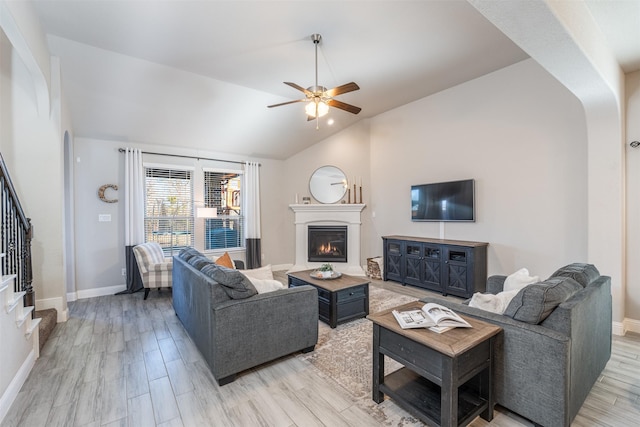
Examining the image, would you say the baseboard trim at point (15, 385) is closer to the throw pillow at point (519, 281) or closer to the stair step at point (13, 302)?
the stair step at point (13, 302)

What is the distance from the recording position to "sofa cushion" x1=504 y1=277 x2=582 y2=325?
1693 millimetres

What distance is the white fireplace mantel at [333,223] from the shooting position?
6.05 metres

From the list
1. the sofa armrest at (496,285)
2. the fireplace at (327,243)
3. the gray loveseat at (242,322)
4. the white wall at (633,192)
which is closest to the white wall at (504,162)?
the white wall at (633,192)

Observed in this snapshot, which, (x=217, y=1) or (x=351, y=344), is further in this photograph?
(x=351, y=344)

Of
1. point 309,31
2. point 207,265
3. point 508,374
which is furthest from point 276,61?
point 508,374

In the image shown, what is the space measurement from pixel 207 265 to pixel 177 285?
113cm

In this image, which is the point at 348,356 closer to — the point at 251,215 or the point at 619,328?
the point at 619,328

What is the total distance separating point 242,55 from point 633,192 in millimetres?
4719

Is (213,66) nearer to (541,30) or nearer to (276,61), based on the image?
(276,61)

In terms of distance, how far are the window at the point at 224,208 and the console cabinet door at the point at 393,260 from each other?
3.10 m

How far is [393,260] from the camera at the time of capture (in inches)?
207

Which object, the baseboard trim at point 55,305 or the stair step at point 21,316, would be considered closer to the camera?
the stair step at point 21,316

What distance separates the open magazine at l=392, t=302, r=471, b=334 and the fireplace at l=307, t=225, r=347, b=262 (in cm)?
424

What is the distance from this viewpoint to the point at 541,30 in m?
1.77
